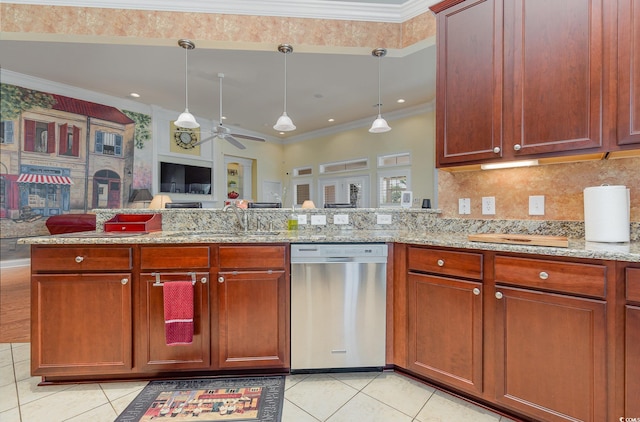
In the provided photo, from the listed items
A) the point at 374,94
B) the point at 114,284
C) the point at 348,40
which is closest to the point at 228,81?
the point at 374,94

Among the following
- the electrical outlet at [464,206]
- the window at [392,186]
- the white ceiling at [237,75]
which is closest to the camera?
the electrical outlet at [464,206]

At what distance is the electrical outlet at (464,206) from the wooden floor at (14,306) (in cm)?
360

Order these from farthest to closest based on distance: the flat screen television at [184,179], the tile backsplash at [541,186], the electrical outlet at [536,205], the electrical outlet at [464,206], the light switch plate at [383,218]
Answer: the flat screen television at [184,179], the light switch plate at [383,218], the electrical outlet at [464,206], the electrical outlet at [536,205], the tile backsplash at [541,186]

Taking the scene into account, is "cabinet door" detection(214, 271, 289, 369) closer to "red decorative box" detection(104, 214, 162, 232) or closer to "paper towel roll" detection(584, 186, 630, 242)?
"red decorative box" detection(104, 214, 162, 232)

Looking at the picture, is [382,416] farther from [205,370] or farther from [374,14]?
[374,14]

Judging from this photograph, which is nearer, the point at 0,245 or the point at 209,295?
the point at 209,295

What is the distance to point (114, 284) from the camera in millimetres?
1677

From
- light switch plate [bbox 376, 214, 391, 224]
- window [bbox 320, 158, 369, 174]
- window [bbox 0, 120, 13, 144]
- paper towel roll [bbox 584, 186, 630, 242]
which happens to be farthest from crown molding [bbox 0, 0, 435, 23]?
window [bbox 320, 158, 369, 174]

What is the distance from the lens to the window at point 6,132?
4.56 metres

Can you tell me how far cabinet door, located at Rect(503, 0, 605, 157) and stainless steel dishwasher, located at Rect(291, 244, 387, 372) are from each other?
1067 mm

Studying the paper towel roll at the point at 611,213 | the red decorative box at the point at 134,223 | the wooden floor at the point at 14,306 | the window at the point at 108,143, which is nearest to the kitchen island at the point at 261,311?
the paper towel roll at the point at 611,213

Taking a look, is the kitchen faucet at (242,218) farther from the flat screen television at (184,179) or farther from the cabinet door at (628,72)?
the flat screen television at (184,179)

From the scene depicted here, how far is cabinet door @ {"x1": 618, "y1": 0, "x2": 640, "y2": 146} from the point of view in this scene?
1353 mm

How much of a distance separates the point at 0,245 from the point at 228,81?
14.8 feet
